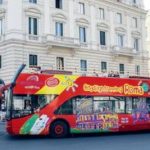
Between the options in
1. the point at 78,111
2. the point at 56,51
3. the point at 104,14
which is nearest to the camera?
the point at 78,111

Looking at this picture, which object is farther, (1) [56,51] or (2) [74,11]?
(2) [74,11]

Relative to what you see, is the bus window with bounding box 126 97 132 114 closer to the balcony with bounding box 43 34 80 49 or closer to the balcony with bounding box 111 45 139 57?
the balcony with bounding box 43 34 80 49

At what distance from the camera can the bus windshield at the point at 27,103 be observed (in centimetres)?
1747

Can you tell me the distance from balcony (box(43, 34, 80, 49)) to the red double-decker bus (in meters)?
16.2

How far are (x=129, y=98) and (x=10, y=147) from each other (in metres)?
8.24

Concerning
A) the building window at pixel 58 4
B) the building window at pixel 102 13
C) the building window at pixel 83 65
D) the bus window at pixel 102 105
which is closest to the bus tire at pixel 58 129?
the bus window at pixel 102 105

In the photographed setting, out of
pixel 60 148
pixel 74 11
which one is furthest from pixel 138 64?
pixel 60 148

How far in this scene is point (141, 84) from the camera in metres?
21.6

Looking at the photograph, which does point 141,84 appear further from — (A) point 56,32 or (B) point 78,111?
(A) point 56,32

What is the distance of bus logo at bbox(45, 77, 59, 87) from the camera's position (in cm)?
1831

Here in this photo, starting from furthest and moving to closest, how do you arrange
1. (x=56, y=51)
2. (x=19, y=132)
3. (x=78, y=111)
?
(x=56, y=51) → (x=78, y=111) → (x=19, y=132)

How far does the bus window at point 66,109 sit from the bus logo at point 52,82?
1.06 meters

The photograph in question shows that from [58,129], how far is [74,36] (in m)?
22.2

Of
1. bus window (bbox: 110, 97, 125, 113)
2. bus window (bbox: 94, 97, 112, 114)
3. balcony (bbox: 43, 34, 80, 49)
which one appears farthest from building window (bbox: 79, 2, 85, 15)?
bus window (bbox: 94, 97, 112, 114)
